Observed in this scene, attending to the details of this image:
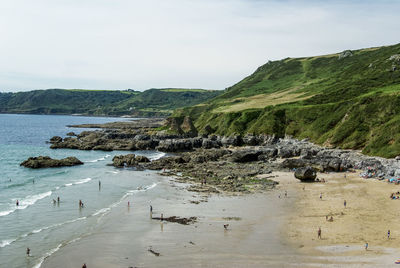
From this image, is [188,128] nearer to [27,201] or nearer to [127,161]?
[127,161]

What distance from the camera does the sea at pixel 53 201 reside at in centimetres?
3500

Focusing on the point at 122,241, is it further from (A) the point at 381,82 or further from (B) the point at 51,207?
(A) the point at 381,82

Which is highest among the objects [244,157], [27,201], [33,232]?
[244,157]

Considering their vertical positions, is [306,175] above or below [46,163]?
above

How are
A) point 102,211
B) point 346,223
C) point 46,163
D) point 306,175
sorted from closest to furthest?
point 346,223, point 102,211, point 306,175, point 46,163

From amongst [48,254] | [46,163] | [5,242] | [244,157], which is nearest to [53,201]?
[5,242]

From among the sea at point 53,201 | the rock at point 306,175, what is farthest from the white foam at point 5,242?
the rock at point 306,175

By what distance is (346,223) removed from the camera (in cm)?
4144

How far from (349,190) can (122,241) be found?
39.3m

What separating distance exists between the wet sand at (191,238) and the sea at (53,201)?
2383 mm

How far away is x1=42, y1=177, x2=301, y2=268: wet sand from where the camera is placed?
31.4 m

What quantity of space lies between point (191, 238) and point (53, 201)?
25137 mm

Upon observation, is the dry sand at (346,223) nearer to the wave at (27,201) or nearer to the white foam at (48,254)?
the white foam at (48,254)

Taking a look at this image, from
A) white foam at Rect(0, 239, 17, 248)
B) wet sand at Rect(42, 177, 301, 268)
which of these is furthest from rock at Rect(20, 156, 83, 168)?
white foam at Rect(0, 239, 17, 248)
